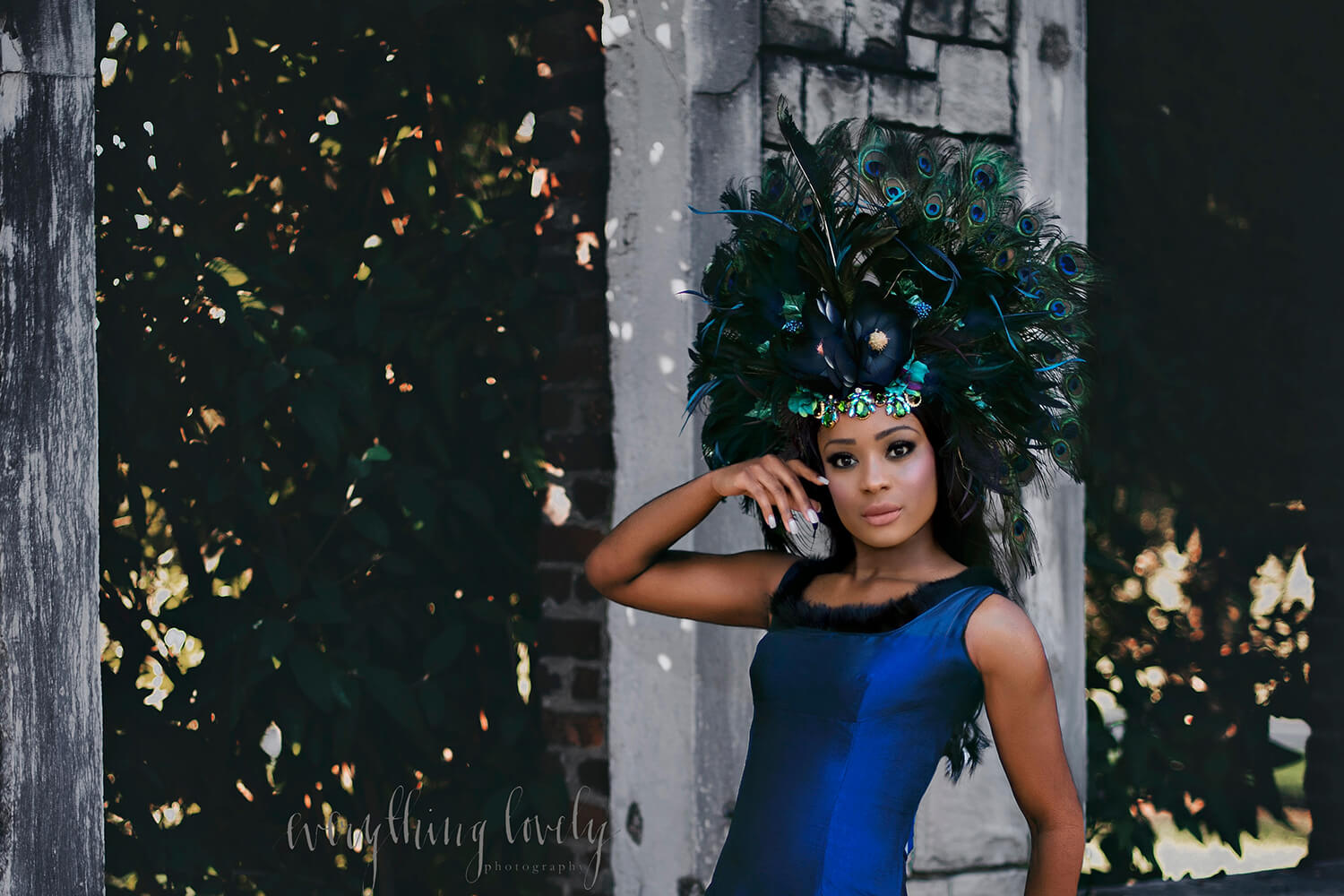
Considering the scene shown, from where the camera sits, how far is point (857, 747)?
1.87 meters

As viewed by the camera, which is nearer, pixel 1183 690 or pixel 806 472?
pixel 806 472

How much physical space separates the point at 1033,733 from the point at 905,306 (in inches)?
23.5

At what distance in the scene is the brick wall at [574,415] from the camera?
338cm

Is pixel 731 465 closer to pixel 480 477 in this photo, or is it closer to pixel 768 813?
pixel 768 813

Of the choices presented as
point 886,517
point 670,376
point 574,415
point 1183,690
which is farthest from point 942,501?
point 1183,690

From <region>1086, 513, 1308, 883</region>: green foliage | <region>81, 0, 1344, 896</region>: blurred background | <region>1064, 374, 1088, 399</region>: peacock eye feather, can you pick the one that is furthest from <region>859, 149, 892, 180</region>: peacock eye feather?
<region>1086, 513, 1308, 883</region>: green foliage

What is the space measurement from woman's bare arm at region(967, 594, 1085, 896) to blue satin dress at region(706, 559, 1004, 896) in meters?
0.03

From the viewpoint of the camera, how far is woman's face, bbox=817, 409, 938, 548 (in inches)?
75.3

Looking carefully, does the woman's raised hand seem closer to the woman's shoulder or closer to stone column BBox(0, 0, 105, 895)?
the woman's shoulder

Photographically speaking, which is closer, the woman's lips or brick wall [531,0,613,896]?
the woman's lips

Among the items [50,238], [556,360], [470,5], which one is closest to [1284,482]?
[556,360]

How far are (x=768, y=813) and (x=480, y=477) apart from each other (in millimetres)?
1802

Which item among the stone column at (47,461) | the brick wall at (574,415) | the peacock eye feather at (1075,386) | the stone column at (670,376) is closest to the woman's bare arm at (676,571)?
the peacock eye feather at (1075,386)

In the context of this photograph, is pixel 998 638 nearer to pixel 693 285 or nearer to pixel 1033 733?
pixel 1033 733
